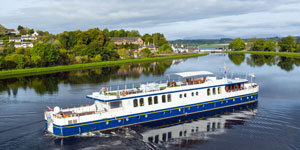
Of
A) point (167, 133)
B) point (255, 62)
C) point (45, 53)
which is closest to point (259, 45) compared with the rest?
point (255, 62)

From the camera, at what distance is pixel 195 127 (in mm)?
27359

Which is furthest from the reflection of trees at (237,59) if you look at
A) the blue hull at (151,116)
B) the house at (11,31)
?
the house at (11,31)

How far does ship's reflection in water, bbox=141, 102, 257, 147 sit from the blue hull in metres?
0.57

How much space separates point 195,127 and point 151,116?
186 inches

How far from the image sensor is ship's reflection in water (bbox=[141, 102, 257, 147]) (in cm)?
2409

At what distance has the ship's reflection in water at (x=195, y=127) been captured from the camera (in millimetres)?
24089

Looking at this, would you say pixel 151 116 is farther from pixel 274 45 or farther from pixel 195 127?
pixel 274 45

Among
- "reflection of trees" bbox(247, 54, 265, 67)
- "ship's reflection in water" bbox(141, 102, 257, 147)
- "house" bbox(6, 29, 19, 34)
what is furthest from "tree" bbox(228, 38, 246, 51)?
"ship's reflection in water" bbox(141, 102, 257, 147)

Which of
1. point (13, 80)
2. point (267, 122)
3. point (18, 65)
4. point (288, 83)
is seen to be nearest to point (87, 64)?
point (18, 65)

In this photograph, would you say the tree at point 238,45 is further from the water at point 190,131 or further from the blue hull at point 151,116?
the blue hull at point 151,116

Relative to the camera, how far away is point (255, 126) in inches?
1050

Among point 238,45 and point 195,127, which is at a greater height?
point 238,45

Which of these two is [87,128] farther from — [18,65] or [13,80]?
[18,65]

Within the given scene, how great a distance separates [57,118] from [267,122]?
20.8 metres
